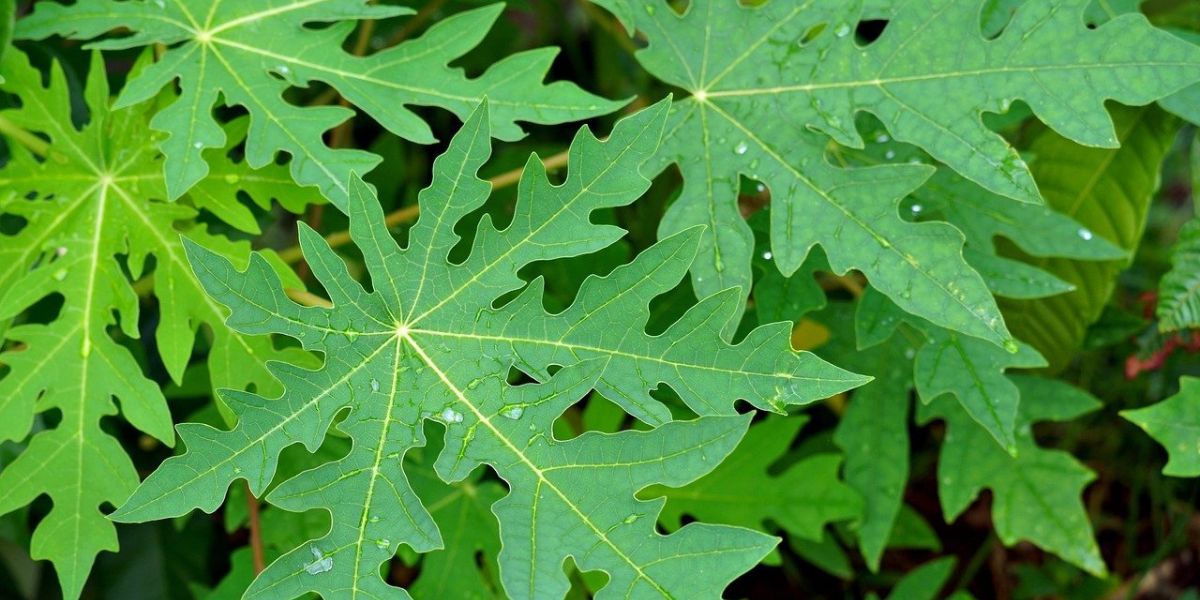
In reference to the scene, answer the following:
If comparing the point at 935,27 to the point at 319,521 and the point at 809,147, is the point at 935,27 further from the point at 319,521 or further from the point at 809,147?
the point at 319,521

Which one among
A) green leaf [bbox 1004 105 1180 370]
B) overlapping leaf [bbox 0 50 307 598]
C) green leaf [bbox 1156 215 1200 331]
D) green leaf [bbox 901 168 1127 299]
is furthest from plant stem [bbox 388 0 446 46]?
green leaf [bbox 1156 215 1200 331]

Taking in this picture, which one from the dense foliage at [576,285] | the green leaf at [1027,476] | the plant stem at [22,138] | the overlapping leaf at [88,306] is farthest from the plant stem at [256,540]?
the green leaf at [1027,476]

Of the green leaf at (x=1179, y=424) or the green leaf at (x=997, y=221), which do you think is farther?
the green leaf at (x=997, y=221)

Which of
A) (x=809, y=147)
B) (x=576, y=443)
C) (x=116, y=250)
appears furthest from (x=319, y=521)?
(x=809, y=147)

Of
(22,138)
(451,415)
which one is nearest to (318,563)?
(451,415)

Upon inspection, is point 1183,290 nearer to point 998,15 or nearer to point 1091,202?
point 1091,202

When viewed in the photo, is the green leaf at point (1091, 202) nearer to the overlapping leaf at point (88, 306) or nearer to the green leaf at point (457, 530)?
the green leaf at point (457, 530)
